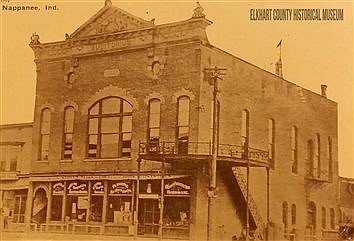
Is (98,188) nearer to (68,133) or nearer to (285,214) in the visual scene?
(68,133)

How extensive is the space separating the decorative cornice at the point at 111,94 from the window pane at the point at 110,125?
0.15 m

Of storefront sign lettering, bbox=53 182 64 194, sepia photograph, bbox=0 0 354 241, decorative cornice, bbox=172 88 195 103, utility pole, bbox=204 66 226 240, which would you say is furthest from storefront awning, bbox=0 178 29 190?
utility pole, bbox=204 66 226 240

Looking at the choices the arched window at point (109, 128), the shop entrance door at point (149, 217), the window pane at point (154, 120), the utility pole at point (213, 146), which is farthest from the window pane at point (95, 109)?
the utility pole at point (213, 146)

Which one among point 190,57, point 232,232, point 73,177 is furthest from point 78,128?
point 232,232

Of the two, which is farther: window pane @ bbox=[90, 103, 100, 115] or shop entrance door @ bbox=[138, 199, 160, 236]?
window pane @ bbox=[90, 103, 100, 115]

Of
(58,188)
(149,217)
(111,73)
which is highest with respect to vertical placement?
(111,73)

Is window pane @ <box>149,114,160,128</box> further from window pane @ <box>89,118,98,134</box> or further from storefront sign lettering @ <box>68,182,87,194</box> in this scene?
storefront sign lettering @ <box>68,182,87,194</box>

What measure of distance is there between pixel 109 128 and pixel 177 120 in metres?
0.52

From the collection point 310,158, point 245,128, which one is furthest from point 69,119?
point 310,158

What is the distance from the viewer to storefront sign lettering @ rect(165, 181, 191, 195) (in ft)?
16.3

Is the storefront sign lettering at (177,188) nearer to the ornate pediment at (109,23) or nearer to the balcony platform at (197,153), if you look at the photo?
the balcony platform at (197,153)

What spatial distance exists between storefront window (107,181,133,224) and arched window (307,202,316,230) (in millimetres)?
1240

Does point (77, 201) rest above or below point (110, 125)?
below

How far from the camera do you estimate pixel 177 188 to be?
4.98 meters
